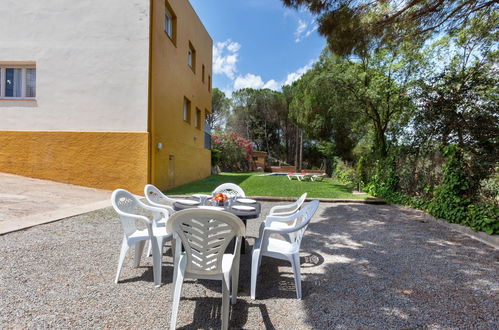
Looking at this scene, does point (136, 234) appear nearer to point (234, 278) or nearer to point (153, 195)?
point (234, 278)

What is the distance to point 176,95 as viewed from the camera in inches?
436

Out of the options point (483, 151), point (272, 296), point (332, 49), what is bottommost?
point (272, 296)

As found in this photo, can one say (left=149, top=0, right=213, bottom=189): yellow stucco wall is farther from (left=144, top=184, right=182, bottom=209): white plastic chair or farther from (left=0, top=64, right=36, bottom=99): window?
(left=144, top=184, right=182, bottom=209): white plastic chair

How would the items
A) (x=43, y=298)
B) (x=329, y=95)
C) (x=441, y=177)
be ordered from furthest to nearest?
(x=329, y=95), (x=441, y=177), (x=43, y=298)

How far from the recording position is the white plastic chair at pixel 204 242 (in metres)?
1.97

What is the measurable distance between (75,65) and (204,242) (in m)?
9.29

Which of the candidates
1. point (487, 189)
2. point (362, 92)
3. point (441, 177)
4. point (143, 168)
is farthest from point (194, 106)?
point (487, 189)

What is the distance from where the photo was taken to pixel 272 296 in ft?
8.53

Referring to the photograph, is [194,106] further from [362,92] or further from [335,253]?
[335,253]

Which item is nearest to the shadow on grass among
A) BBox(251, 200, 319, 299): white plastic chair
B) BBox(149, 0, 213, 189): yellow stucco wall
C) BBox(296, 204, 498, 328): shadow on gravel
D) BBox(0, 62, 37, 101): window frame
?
BBox(149, 0, 213, 189): yellow stucco wall

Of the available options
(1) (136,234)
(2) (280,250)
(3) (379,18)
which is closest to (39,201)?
(1) (136,234)

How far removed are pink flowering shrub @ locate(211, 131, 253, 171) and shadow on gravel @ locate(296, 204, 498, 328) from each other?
20.0 meters

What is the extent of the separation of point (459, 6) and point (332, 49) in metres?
2.33

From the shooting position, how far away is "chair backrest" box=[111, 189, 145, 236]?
2734 mm
